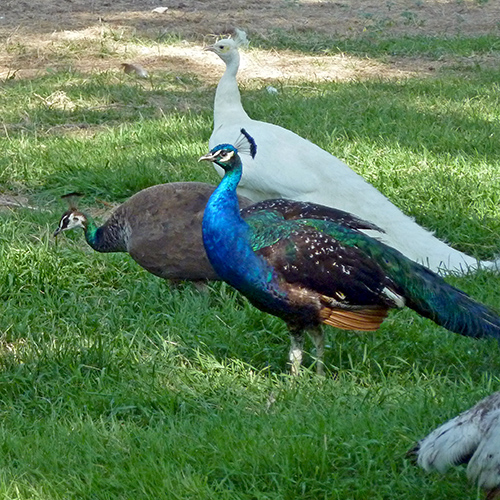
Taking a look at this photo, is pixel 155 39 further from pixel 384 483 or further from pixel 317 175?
pixel 384 483

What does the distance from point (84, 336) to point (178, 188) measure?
46.4 inches

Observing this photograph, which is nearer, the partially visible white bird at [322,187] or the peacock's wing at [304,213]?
the peacock's wing at [304,213]

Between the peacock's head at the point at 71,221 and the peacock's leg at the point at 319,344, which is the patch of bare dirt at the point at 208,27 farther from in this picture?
the peacock's leg at the point at 319,344

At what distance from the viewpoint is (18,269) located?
224 inches

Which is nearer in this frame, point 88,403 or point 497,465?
point 497,465

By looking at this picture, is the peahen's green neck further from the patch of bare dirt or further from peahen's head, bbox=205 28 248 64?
the patch of bare dirt

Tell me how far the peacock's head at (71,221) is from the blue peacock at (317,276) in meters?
1.55

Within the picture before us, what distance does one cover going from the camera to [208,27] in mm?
12008

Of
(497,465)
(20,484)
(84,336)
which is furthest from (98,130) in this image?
(497,465)

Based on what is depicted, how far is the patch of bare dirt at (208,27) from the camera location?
10.7 metres

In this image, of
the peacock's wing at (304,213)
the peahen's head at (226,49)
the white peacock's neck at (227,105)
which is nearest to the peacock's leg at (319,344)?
the peacock's wing at (304,213)

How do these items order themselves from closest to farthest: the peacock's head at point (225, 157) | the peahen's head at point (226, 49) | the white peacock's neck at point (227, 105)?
the peacock's head at point (225, 157), the white peacock's neck at point (227, 105), the peahen's head at point (226, 49)

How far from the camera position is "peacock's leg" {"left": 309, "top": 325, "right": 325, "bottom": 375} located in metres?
4.57

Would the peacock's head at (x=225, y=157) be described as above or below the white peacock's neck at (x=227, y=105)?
above
